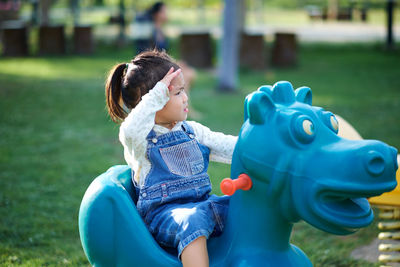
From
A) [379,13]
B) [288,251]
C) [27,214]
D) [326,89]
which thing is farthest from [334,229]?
[379,13]

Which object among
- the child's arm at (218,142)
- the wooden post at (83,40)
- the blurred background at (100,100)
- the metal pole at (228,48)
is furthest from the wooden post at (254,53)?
the child's arm at (218,142)

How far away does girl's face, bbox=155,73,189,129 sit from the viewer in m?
2.48

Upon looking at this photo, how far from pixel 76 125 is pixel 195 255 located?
563cm

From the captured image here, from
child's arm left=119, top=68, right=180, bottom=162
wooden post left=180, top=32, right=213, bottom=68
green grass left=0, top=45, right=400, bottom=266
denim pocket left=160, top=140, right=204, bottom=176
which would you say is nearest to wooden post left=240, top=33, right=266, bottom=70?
green grass left=0, top=45, right=400, bottom=266

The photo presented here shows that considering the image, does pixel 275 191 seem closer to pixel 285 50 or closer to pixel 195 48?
pixel 195 48

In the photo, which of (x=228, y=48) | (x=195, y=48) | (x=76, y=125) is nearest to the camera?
(x=76, y=125)

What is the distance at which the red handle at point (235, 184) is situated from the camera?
2105 millimetres

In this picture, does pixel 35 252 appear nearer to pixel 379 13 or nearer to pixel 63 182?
pixel 63 182

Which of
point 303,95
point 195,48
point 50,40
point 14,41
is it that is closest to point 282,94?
point 303,95

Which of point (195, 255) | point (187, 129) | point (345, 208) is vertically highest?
point (187, 129)

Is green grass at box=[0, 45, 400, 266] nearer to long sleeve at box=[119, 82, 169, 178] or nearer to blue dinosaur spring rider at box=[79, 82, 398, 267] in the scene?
blue dinosaur spring rider at box=[79, 82, 398, 267]

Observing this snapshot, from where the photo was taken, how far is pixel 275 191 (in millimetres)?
2086

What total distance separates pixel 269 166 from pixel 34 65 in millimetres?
12122

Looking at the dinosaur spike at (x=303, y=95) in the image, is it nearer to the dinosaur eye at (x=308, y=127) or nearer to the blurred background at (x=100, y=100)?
the dinosaur eye at (x=308, y=127)
